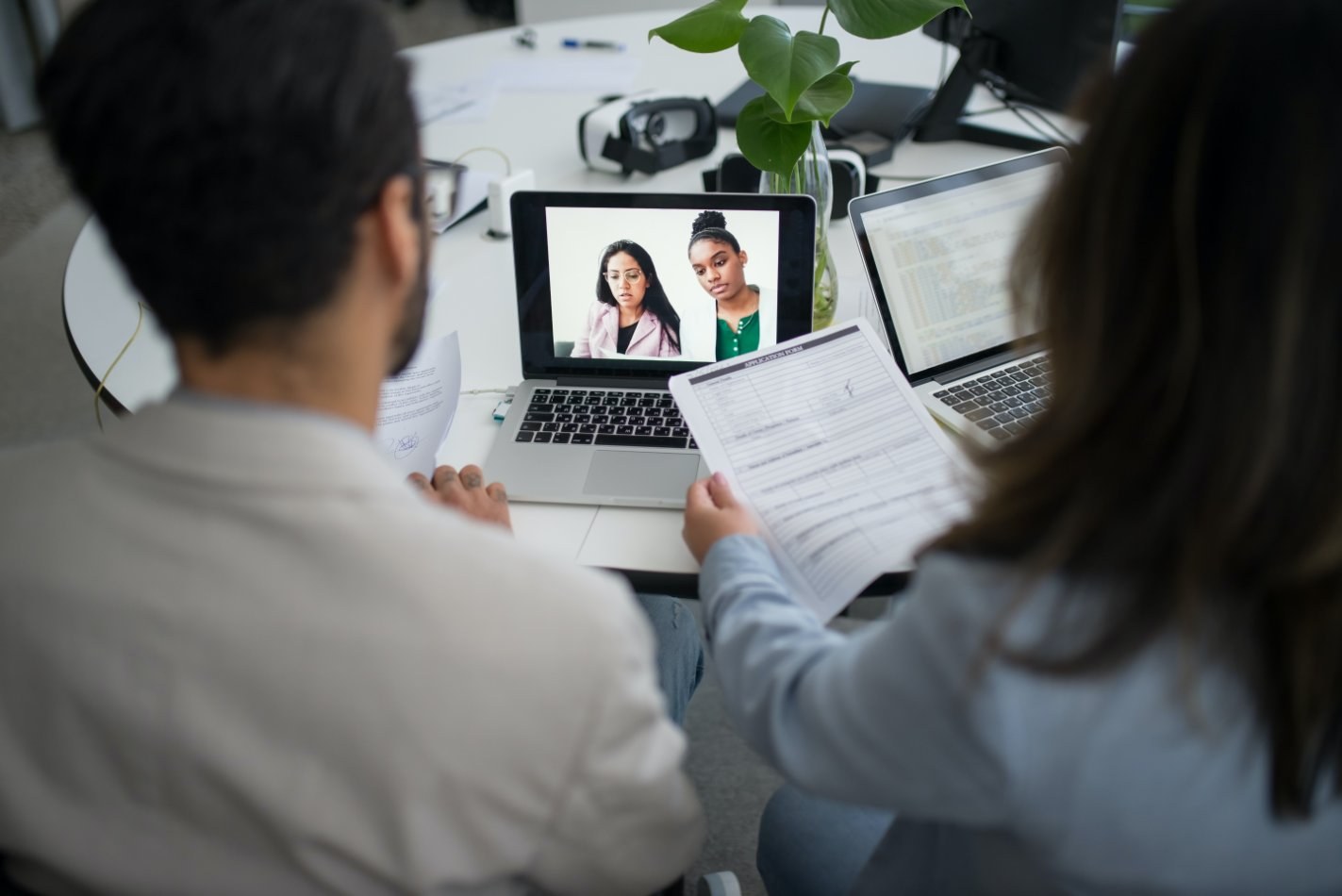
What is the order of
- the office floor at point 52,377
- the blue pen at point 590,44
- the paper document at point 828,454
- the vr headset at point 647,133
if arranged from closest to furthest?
1. the paper document at point 828,454
2. the office floor at point 52,377
3. the vr headset at point 647,133
4. the blue pen at point 590,44

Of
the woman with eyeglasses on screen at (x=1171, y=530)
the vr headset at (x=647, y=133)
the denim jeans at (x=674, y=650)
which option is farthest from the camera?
the vr headset at (x=647, y=133)

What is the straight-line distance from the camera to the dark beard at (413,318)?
Answer: 72cm

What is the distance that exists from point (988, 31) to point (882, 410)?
1052 mm

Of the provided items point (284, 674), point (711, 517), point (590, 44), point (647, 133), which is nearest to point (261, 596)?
point (284, 674)

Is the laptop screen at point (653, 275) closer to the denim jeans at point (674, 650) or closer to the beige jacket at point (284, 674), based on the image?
the denim jeans at point (674, 650)

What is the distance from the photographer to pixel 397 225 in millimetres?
649

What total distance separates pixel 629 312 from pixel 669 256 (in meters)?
0.07

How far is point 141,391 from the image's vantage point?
1.24 meters

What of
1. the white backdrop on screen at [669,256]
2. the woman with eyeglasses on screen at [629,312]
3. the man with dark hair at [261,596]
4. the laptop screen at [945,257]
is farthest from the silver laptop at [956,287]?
the man with dark hair at [261,596]

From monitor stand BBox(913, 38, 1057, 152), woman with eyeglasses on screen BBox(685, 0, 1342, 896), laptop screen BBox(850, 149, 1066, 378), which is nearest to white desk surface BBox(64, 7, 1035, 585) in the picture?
monitor stand BBox(913, 38, 1057, 152)

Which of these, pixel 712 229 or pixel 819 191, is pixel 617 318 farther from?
pixel 819 191

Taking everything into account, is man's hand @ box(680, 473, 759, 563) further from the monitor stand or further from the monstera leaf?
the monitor stand

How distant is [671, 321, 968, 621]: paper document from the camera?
36.2 inches

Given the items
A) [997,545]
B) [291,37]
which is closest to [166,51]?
[291,37]
